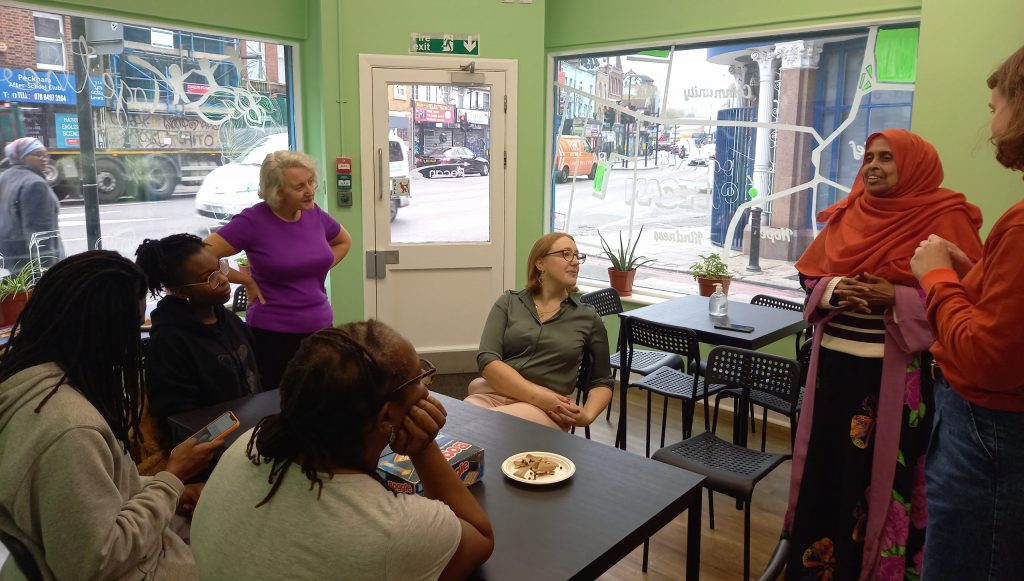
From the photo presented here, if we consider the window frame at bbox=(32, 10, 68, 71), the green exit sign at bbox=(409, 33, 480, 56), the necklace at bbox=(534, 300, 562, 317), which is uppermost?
the green exit sign at bbox=(409, 33, 480, 56)

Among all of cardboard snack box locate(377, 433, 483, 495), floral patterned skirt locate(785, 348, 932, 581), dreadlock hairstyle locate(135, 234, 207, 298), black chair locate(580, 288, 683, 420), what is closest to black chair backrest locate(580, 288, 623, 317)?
black chair locate(580, 288, 683, 420)

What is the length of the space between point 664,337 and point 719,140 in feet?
6.49

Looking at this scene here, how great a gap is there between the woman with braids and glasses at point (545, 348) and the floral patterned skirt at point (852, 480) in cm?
77

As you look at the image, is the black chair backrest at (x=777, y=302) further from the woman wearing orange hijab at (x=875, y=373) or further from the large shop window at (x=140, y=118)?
the large shop window at (x=140, y=118)

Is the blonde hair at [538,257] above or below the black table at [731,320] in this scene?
above

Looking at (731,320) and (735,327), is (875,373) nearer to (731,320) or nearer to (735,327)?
(735,327)

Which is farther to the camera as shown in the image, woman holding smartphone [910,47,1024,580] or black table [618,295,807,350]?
black table [618,295,807,350]

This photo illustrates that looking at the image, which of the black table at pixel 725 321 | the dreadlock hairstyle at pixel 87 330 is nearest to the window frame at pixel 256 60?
the black table at pixel 725 321

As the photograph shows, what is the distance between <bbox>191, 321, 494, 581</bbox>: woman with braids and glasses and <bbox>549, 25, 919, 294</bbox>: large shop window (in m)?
3.80

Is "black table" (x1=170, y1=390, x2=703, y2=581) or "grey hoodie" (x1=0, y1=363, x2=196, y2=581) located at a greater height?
"grey hoodie" (x1=0, y1=363, x2=196, y2=581)

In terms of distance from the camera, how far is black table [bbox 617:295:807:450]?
3258 mm

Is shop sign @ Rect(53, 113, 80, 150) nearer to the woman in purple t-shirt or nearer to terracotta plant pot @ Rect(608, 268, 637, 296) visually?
the woman in purple t-shirt

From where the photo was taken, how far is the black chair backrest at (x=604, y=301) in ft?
13.6

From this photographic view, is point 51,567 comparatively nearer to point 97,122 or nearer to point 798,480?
point 798,480
